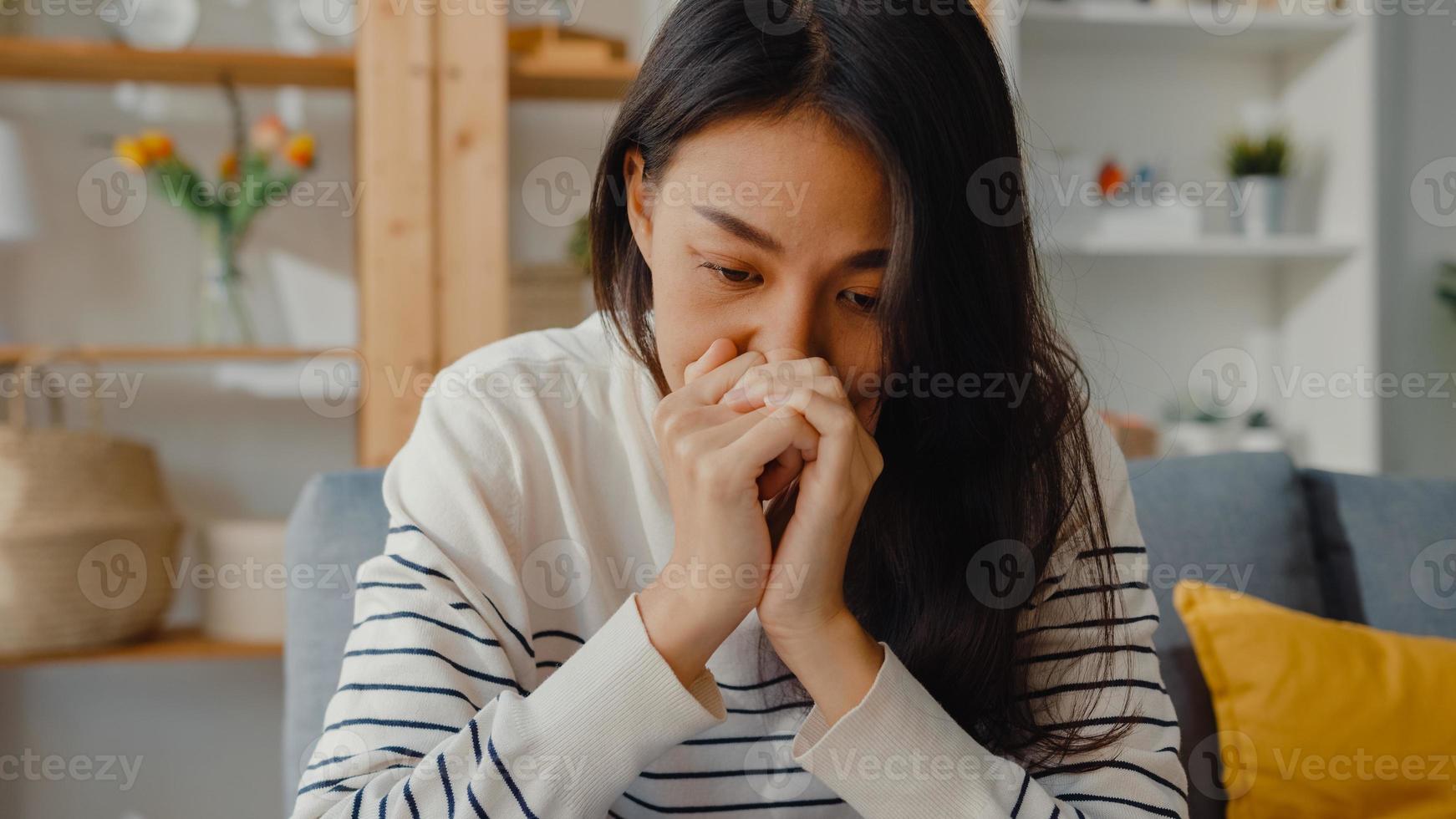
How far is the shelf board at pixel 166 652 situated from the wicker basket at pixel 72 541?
0.02 metres

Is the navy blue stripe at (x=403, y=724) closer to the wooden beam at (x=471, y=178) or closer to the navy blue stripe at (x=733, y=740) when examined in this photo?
the navy blue stripe at (x=733, y=740)

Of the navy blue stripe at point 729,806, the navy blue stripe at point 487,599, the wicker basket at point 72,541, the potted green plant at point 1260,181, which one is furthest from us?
the potted green plant at point 1260,181

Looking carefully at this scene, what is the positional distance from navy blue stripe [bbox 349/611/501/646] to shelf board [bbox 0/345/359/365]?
4.90 ft

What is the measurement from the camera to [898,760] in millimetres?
838

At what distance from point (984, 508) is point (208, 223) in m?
1.86

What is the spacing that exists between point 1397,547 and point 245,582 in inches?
75.2

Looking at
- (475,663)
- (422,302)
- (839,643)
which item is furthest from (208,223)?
(839,643)

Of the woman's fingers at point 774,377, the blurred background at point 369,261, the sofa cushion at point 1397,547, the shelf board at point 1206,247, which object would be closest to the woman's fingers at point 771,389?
the woman's fingers at point 774,377

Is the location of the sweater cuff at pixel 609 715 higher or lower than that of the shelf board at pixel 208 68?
lower

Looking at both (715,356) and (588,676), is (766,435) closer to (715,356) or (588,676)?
(715,356)

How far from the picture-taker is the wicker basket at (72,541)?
77.0 inches

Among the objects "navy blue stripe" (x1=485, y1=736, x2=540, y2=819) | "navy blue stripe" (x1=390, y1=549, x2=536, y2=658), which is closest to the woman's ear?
"navy blue stripe" (x1=390, y1=549, x2=536, y2=658)

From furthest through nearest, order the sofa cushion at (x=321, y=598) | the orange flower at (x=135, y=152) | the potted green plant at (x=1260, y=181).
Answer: the potted green plant at (x=1260, y=181)
the orange flower at (x=135, y=152)
the sofa cushion at (x=321, y=598)

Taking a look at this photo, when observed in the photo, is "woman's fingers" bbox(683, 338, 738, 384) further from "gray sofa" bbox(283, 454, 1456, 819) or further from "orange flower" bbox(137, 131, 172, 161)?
"orange flower" bbox(137, 131, 172, 161)
